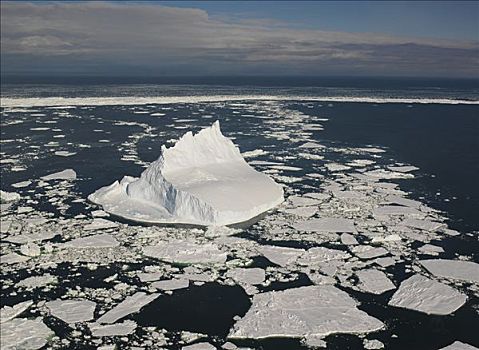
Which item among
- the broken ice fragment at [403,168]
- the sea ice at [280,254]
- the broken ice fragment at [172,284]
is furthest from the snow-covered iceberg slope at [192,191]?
the broken ice fragment at [403,168]

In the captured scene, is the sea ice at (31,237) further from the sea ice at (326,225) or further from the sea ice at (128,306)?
the sea ice at (326,225)

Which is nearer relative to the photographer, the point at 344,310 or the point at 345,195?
the point at 344,310

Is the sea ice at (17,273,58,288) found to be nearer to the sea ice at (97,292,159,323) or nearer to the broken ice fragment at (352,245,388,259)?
the sea ice at (97,292,159,323)

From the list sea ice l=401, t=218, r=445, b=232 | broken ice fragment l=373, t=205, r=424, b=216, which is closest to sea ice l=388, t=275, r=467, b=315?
sea ice l=401, t=218, r=445, b=232

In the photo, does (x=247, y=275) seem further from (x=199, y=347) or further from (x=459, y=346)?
(x=459, y=346)

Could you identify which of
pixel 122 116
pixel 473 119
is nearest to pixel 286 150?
pixel 122 116

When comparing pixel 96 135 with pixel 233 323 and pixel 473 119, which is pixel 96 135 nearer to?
pixel 233 323
